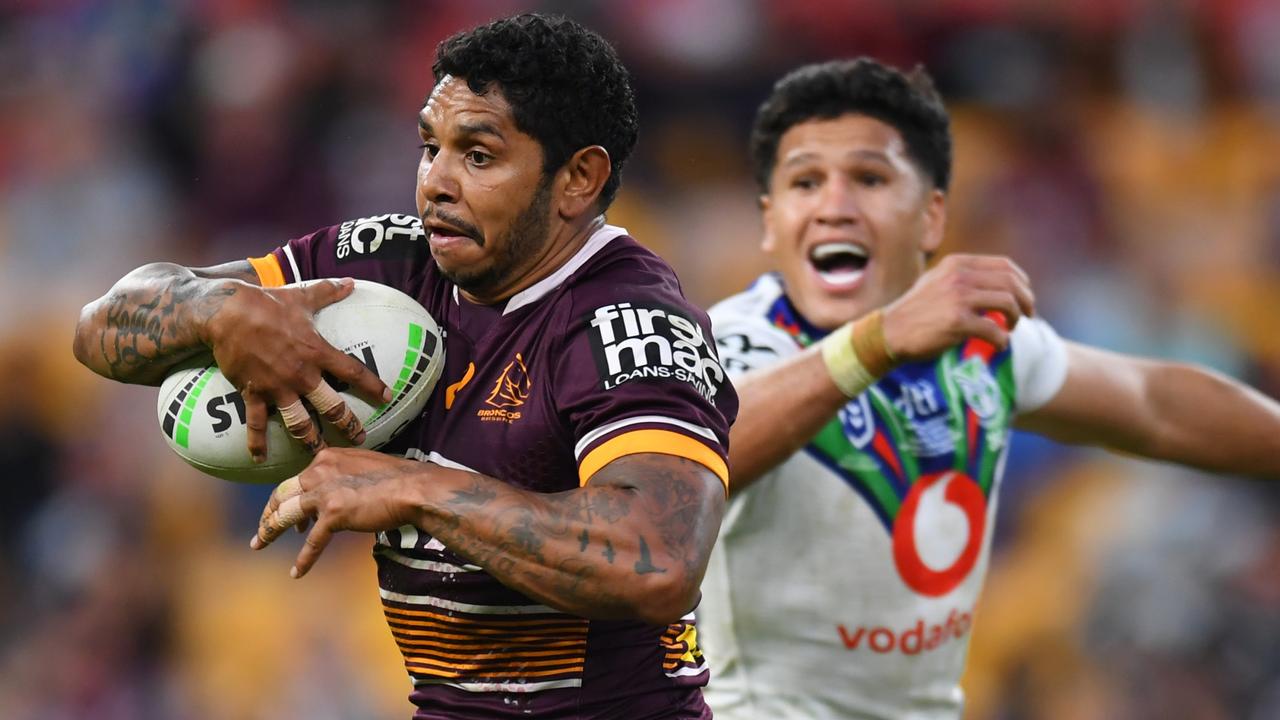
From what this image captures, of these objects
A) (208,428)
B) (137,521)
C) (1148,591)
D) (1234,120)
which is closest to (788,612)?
(208,428)

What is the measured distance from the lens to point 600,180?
298 centimetres

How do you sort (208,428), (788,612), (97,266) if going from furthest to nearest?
(97,266), (788,612), (208,428)

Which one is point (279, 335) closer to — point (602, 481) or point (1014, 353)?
point (602, 481)

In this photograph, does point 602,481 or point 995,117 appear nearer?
point 602,481

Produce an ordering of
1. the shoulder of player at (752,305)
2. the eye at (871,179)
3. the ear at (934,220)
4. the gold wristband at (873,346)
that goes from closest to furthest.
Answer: the gold wristband at (873,346)
the shoulder of player at (752,305)
the eye at (871,179)
the ear at (934,220)

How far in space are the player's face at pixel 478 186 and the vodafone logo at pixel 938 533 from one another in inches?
61.9

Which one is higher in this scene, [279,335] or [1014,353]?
[1014,353]

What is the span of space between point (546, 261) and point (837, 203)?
4.96 ft

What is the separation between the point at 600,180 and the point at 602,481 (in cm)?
66

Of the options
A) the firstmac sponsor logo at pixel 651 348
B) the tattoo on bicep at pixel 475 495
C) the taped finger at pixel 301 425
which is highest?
the firstmac sponsor logo at pixel 651 348

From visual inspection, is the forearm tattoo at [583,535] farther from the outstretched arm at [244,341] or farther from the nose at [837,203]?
the nose at [837,203]

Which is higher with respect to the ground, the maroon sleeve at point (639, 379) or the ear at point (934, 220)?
the ear at point (934, 220)

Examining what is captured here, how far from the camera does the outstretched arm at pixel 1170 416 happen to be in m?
4.30

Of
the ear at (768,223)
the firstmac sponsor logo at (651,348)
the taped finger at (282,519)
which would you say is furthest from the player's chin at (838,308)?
the taped finger at (282,519)
